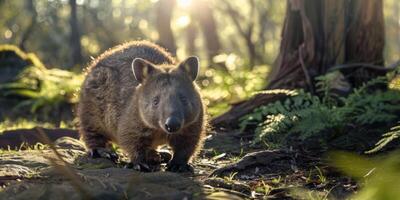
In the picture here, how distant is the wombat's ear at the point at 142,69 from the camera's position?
8.38 metres

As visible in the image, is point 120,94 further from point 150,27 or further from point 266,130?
point 150,27

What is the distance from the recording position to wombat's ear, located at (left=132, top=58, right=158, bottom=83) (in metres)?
8.38

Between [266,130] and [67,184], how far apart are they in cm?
350

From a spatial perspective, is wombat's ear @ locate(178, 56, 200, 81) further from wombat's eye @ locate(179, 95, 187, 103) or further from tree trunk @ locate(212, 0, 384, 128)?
tree trunk @ locate(212, 0, 384, 128)

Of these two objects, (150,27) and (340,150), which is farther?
(150,27)

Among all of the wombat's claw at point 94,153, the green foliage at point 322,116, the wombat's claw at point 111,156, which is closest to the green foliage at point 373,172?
the green foliage at point 322,116

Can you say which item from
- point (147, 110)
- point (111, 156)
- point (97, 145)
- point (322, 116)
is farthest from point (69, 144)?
point (322, 116)

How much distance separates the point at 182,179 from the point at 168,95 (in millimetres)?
1519

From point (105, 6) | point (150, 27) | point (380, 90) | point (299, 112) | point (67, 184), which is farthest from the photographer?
point (150, 27)

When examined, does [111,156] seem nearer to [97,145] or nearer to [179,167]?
[97,145]

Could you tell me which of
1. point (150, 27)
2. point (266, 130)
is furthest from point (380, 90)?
point (150, 27)

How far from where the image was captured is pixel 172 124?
744 centimetres

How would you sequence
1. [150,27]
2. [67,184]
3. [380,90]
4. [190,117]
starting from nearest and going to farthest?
1. [67,184]
2. [190,117]
3. [380,90]
4. [150,27]

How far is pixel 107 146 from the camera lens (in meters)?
9.89
